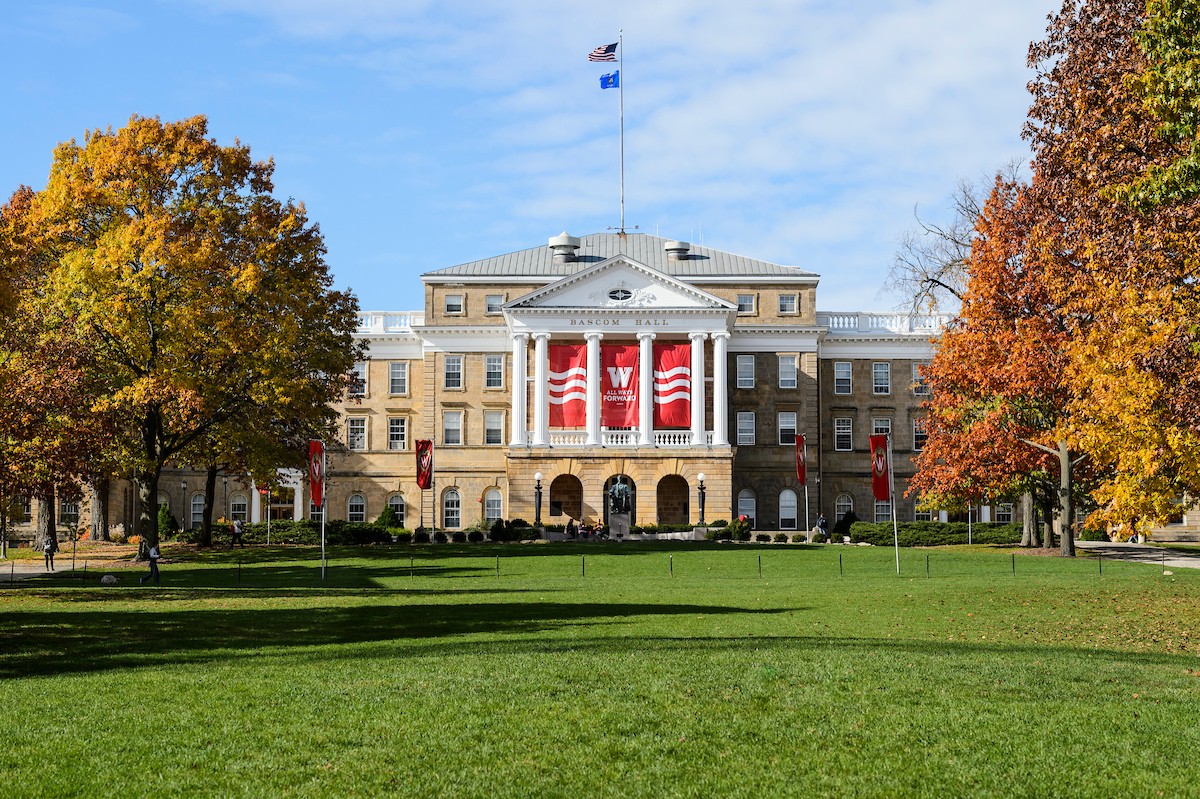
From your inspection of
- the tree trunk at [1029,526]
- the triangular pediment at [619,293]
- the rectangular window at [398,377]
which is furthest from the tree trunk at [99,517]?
the tree trunk at [1029,526]

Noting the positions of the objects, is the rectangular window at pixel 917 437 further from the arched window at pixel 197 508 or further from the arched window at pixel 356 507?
the arched window at pixel 197 508

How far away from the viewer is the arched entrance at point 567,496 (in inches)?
2739

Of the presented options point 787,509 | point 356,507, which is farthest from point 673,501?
point 356,507

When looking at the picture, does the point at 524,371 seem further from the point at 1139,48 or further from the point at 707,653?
the point at 707,653

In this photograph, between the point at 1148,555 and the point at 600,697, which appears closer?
the point at 600,697

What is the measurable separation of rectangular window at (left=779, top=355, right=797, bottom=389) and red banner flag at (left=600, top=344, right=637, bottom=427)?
10.7 m

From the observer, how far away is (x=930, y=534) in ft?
193

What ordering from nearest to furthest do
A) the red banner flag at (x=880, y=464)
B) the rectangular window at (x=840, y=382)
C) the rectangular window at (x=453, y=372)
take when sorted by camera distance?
the red banner flag at (x=880, y=464), the rectangular window at (x=453, y=372), the rectangular window at (x=840, y=382)

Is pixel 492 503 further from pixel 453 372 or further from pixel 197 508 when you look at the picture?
pixel 197 508

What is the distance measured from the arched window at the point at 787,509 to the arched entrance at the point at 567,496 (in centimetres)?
1209

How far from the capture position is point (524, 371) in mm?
69125

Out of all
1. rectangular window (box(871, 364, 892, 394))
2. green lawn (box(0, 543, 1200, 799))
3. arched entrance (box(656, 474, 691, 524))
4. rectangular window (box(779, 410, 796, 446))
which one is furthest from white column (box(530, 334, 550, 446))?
green lawn (box(0, 543, 1200, 799))

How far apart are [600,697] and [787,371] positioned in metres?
62.2

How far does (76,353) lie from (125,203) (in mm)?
8107
